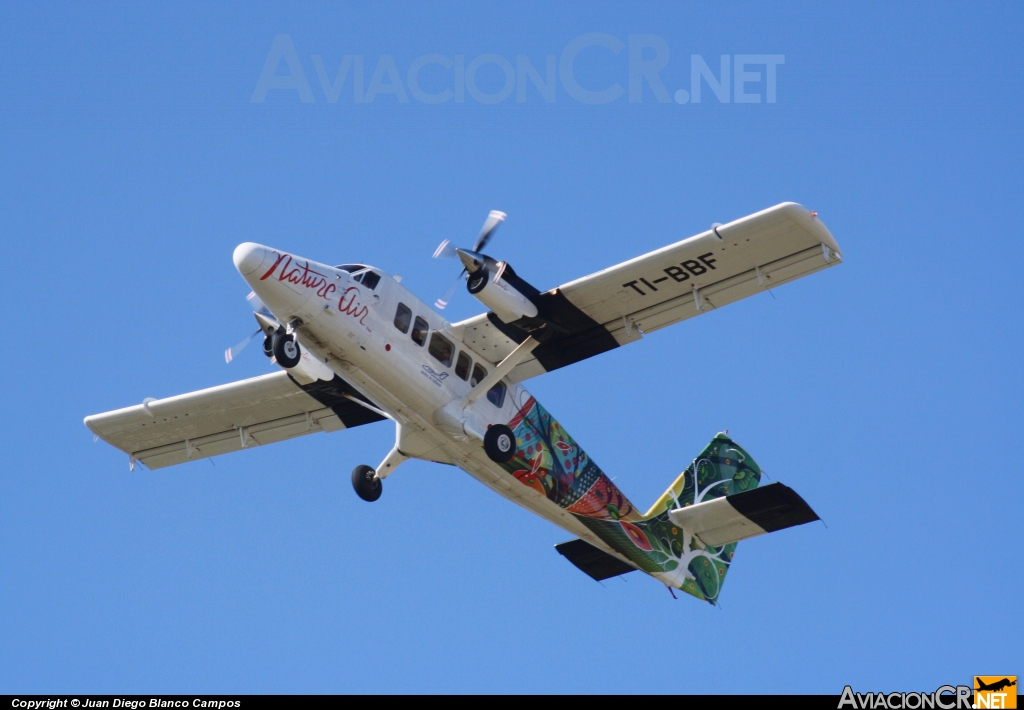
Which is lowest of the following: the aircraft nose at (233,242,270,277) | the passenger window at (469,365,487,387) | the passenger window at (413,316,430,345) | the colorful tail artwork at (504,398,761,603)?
the colorful tail artwork at (504,398,761,603)

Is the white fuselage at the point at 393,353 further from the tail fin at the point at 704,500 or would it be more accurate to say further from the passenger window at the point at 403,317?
the tail fin at the point at 704,500

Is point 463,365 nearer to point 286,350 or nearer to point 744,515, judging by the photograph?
point 286,350

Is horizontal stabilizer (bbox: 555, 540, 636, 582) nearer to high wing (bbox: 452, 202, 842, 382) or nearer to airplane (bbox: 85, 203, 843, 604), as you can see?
airplane (bbox: 85, 203, 843, 604)

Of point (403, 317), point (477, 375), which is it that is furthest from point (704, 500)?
point (403, 317)

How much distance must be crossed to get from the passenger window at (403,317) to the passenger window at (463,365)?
3.91ft

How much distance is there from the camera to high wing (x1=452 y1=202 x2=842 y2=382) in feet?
74.7

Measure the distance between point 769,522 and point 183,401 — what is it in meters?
10.7

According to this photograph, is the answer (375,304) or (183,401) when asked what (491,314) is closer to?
(375,304)

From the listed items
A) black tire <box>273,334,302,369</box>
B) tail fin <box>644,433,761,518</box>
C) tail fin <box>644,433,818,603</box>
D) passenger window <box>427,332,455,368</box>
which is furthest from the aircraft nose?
tail fin <box>644,433,761,518</box>

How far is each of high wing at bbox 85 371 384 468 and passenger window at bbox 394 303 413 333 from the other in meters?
2.90

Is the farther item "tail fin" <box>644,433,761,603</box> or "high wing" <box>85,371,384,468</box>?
"tail fin" <box>644,433,761,603</box>

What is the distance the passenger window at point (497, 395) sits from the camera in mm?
23953

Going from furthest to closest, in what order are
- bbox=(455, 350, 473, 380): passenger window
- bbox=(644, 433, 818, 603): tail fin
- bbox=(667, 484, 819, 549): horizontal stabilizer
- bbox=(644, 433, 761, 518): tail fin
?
bbox=(644, 433, 761, 518): tail fin → bbox=(644, 433, 818, 603): tail fin → bbox=(667, 484, 819, 549): horizontal stabilizer → bbox=(455, 350, 473, 380): passenger window

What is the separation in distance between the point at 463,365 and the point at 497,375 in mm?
593
